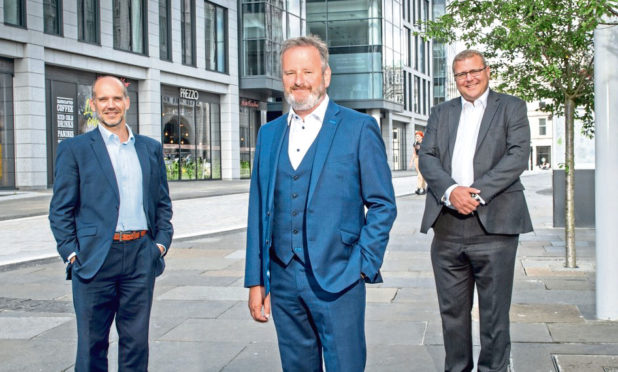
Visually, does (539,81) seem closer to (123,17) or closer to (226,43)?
(123,17)

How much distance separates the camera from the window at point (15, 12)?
933 inches

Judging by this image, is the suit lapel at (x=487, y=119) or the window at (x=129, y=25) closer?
the suit lapel at (x=487, y=119)

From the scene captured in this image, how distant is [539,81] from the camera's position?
952 cm

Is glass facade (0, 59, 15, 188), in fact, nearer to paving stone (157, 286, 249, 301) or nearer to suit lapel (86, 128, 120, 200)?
paving stone (157, 286, 249, 301)

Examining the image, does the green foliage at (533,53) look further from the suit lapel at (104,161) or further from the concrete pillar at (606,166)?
the suit lapel at (104,161)

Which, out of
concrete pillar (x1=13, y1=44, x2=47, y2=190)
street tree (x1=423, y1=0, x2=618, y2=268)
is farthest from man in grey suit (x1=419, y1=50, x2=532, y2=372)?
concrete pillar (x1=13, y1=44, x2=47, y2=190)

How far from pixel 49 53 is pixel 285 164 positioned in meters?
24.4

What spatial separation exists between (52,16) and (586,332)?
23826 millimetres

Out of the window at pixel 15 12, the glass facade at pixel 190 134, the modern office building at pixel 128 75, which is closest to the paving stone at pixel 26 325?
the modern office building at pixel 128 75

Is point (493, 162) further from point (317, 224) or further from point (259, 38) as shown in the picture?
point (259, 38)

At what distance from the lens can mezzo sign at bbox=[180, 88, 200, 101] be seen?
33.9 meters

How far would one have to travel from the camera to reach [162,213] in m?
4.09

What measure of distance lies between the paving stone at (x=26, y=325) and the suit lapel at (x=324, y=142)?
3.73m

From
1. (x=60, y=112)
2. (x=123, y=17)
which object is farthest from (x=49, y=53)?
(x=123, y=17)
